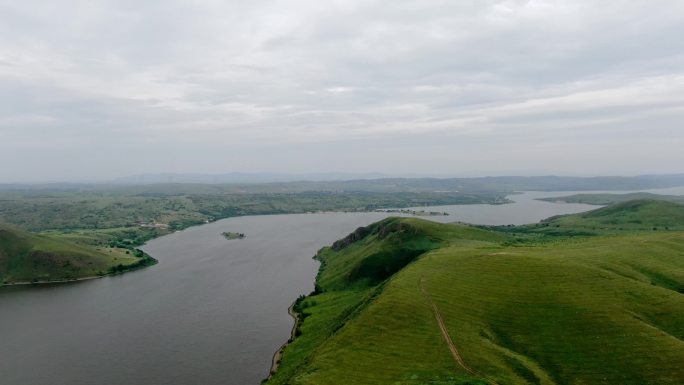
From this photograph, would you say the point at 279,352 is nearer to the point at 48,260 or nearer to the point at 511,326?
the point at 511,326

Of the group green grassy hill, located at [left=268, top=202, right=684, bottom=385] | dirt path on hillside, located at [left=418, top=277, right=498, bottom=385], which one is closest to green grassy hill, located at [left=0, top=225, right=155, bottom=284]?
green grassy hill, located at [left=268, top=202, right=684, bottom=385]

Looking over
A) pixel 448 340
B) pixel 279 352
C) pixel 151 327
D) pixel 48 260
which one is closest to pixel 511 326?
pixel 448 340

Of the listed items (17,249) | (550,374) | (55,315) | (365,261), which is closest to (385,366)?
(550,374)

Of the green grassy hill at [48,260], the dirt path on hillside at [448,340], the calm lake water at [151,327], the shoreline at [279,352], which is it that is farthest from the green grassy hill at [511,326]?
the green grassy hill at [48,260]

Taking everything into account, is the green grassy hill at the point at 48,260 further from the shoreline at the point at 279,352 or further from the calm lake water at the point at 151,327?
the shoreline at the point at 279,352

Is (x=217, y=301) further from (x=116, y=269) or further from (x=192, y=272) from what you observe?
(x=116, y=269)
